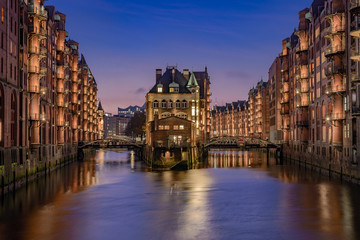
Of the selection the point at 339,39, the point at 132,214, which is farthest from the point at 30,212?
the point at 339,39

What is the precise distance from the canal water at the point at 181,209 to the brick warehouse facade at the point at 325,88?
21.1ft

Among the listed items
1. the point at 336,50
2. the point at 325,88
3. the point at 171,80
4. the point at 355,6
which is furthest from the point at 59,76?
the point at 355,6

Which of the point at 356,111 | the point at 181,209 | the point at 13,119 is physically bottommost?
the point at 181,209

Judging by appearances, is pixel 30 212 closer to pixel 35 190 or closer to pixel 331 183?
pixel 35 190

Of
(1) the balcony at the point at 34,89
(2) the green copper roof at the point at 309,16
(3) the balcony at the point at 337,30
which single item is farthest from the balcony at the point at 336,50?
(1) the balcony at the point at 34,89

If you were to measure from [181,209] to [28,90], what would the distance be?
1145 inches

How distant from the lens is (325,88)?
6931 centimetres

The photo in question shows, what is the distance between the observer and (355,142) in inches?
2055

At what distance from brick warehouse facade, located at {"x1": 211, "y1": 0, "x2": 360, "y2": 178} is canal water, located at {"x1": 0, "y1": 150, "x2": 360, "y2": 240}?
644 cm

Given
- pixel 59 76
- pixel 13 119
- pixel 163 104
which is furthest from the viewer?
pixel 163 104

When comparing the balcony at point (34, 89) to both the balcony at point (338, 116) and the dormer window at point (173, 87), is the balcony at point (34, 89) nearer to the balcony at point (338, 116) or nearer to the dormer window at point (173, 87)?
the balcony at point (338, 116)

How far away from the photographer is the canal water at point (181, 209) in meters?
30.8

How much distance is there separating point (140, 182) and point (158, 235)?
3044 centimetres

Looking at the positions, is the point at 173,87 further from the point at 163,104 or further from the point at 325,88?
the point at 325,88
